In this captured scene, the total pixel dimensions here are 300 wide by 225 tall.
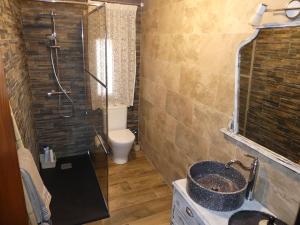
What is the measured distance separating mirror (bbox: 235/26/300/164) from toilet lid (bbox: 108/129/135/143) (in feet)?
5.76

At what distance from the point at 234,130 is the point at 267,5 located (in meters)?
0.85

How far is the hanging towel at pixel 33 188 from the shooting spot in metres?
1.47

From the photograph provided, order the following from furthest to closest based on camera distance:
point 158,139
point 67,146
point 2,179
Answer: point 67,146 → point 158,139 → point 2,179

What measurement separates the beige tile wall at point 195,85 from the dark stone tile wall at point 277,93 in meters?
0.12

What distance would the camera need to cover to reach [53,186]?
2.79 metres

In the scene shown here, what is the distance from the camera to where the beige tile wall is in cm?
146

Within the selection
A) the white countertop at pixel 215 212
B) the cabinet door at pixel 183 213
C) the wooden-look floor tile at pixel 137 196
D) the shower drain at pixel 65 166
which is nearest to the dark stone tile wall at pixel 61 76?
the shower drain at pixel 65 166

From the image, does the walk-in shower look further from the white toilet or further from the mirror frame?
the mirror frame

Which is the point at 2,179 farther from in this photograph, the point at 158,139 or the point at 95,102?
the point at 158,139

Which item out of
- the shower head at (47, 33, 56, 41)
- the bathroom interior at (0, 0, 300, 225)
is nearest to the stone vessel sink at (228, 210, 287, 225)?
the bathroom interior at (0, 0, 300, 225)

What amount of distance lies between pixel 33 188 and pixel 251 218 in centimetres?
142

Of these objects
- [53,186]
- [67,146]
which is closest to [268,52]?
[53,186]

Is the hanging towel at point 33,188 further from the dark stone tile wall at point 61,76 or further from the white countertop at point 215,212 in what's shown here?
the dark stone tile wall at point 61,76

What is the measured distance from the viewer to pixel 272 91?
137 centimetres
